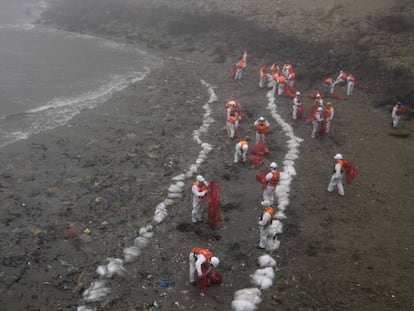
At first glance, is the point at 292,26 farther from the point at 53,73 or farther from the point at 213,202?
the point at 213,202

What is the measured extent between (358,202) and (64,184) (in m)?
11.2

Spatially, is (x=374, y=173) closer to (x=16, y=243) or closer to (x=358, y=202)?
(x=358, y=202)

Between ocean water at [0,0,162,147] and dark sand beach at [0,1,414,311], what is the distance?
2.08 m

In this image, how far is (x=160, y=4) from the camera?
2052 inches

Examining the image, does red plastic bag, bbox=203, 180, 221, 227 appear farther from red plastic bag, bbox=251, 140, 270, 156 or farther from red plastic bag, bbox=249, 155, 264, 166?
red plastic bag, bbox=251, 140, 270, 156

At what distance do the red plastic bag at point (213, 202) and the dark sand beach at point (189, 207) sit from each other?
376 millimetres


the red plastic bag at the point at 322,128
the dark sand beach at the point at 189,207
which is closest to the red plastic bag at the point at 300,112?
the dark sand beach at the point at 189,207

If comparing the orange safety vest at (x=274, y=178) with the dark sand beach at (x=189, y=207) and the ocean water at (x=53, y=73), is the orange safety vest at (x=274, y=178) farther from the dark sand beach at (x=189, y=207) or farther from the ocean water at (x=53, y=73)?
the ocean water at (x=53, y=73)

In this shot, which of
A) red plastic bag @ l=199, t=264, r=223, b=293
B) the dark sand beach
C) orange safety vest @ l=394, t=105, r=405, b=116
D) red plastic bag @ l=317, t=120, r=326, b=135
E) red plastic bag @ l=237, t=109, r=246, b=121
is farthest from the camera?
red plastic bag @ l=237, t=109, r=246, b=121

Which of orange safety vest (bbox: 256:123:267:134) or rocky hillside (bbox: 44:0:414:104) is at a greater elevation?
rocky hillside (bbox: 44:0:414:104)

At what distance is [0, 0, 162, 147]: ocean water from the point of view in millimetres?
27016

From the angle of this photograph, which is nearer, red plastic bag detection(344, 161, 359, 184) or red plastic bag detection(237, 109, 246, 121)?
red plastic bag detection(344, 161, 359, 184)

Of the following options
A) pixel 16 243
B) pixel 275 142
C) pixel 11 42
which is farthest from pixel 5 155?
pixel 11 42

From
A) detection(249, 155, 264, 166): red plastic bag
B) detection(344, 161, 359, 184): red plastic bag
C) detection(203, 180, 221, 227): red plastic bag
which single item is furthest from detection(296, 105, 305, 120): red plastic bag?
detection(203, 180, 221, 227): red plastic bag
